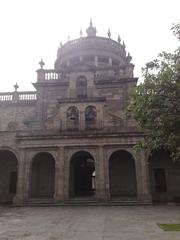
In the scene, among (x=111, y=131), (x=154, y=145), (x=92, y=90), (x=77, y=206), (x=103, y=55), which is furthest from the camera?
(x=103, y=55)

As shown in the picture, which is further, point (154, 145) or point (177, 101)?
point (154, 145)

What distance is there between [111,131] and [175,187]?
9166 millimetres

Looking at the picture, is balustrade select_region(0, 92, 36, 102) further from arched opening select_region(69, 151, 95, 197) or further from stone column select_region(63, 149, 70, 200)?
stone column select_region(63, 149, 70, 200)

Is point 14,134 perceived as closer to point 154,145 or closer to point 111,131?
point 111,131

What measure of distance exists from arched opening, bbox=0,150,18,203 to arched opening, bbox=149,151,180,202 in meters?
14.6

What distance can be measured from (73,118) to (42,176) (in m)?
6.81

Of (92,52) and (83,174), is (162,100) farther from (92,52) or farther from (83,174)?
(92,52)

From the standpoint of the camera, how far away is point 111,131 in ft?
72.0

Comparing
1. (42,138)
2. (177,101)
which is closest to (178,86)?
(177,101)

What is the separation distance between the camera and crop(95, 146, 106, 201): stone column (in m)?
20.4

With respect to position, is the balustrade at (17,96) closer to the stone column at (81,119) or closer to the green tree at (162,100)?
the stone column at (81,119)

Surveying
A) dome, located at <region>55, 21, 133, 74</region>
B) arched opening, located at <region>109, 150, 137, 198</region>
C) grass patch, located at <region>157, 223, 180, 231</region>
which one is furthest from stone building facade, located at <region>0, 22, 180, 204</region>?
grass patch, located at <region>157, 223, 180, 231</region>

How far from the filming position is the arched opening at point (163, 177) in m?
24.2

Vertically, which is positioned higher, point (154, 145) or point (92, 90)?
point (92, 90)
